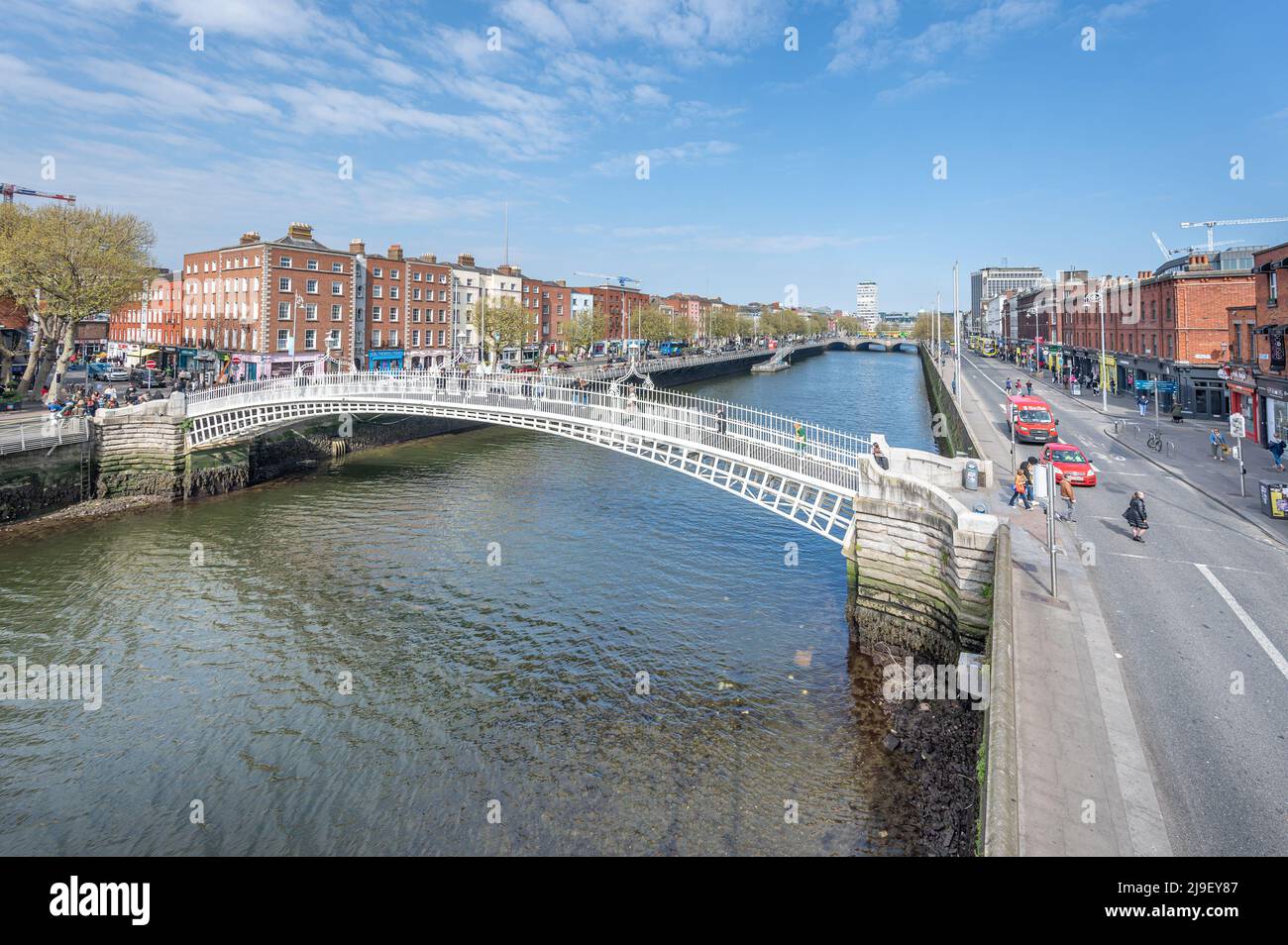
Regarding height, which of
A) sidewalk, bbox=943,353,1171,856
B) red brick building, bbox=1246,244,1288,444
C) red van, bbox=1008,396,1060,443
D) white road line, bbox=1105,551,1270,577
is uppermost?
red brick building, bbox=1246,244,1288,444

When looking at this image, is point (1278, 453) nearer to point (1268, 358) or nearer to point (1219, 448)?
point (1219, 448)

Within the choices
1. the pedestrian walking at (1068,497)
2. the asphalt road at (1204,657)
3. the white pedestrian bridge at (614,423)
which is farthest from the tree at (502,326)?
the asphalt road at (1204,657)

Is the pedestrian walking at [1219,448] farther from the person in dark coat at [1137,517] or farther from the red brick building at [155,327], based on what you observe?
the red brick building at [155,327]

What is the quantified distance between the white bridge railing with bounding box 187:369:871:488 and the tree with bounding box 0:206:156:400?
1027 cm

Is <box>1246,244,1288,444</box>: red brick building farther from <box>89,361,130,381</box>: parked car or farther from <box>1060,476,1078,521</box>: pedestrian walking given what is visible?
<box>89,361,130,381</box>: parked car

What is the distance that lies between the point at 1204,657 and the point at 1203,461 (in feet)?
69.7

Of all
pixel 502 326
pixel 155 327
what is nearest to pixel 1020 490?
pixel 502 326

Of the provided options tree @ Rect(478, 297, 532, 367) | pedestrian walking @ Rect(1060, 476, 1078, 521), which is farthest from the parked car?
pedestrian walking @ Rect(1060, 476, 1078, 521)

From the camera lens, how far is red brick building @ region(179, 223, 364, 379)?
193 ft
